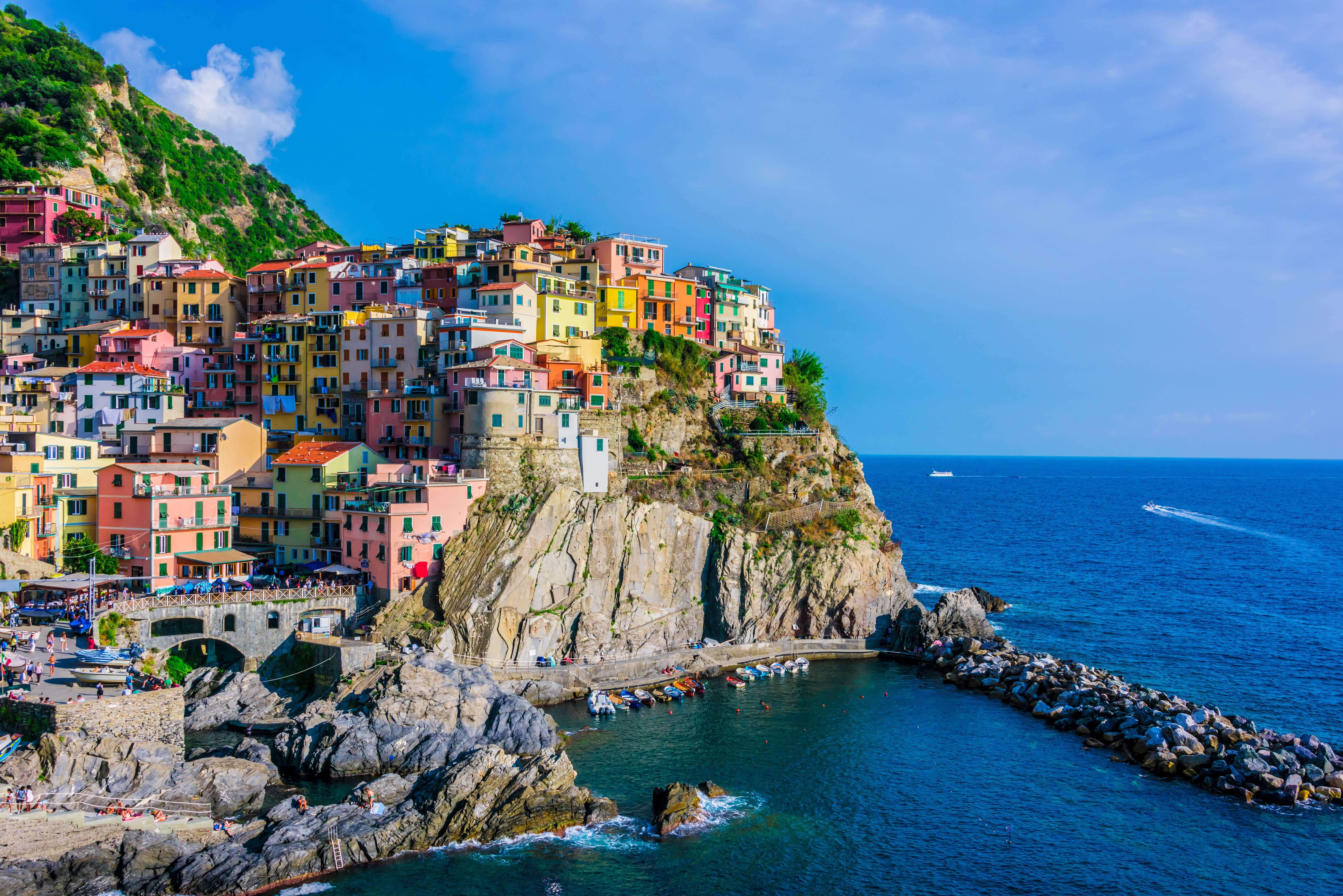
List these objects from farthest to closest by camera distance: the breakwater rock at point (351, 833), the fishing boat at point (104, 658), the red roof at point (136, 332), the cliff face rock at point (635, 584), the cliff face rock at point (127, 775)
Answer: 1. the red roof at point (136, 332)
2. the cliff face rock at point (635, 584)
3. the fishing boat at point (104, 658)
4. the cliff face rock at point (127, 775)
5. the breakwater rock at point (351, 833)

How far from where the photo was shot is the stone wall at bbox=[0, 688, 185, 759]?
43781 mm

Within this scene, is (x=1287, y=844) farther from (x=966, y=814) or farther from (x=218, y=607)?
(x=218, y=607)

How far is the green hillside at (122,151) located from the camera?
10450 cm

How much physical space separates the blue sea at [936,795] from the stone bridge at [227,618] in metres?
16.4

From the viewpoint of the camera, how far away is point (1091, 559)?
121 meters

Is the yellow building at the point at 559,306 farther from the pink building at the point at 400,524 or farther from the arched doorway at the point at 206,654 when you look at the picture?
the arched doorway at the point at 206,654

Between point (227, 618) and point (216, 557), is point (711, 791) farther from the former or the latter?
point (216, 557)

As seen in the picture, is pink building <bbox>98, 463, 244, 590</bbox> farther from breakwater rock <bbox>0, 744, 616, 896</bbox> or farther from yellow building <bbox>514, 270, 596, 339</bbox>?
yellow building <bbox>514, 270, 596, 339</bbox>

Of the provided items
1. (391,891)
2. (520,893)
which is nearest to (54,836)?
(391,891)

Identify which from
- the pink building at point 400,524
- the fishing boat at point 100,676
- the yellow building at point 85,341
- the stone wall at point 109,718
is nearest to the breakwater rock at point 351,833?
the stone wall at point 109,718

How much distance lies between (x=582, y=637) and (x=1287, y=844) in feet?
124

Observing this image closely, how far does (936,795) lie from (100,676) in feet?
125

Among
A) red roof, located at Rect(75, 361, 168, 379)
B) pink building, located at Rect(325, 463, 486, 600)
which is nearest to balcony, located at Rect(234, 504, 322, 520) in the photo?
pink building, located at Rect(325, 463, 486, 600)

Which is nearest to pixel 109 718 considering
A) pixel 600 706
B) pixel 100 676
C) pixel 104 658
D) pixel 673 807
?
pixel 100 676
